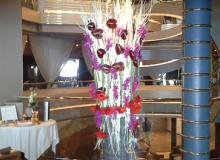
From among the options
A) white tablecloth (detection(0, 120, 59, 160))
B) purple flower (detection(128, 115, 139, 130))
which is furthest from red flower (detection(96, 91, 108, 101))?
white tablecloth (detection(0, 120, 59, 160))

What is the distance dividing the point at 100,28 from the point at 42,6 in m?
10.4

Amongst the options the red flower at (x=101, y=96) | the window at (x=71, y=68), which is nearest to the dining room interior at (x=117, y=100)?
the red flower at (x=101, y=96)

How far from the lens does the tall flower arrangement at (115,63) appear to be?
82.7 inches

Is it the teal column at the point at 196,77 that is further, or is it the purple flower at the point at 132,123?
the teal column at the point at 196,77

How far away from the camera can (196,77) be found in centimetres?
339

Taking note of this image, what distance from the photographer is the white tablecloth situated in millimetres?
4270

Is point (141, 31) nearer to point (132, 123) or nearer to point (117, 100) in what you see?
point (117, 100)

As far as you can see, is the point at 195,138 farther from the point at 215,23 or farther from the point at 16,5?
the point at 16,5

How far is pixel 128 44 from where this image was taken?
6.95ft

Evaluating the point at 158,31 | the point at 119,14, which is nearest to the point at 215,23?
the point at 119,14

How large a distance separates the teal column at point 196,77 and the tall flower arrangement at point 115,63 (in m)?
1.32

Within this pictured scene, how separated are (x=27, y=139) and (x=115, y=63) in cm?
259

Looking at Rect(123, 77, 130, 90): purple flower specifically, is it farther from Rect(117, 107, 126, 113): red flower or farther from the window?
the window

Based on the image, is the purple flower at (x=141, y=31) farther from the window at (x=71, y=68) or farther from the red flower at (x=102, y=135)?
the window at (x=71, y=68)
